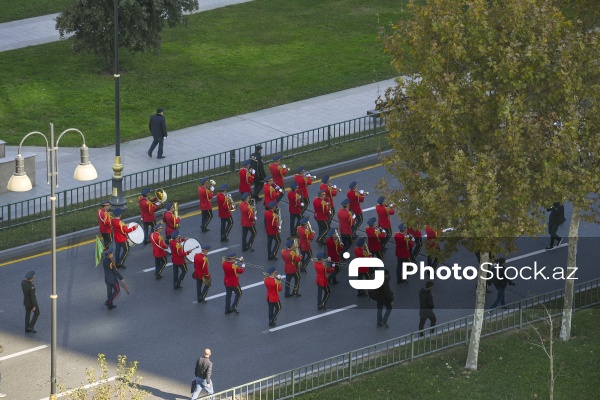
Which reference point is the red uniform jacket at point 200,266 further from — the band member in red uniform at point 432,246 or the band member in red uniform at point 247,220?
the band member in red uniform at point 432,246

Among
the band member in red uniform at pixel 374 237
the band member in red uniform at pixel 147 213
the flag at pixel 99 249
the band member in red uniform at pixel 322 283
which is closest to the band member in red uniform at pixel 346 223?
the band member in red uniform at pixel 374 237

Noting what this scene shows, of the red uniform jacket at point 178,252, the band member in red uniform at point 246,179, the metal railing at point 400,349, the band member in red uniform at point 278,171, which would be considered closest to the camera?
the metal railing at point 400,349

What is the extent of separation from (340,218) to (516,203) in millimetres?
7935

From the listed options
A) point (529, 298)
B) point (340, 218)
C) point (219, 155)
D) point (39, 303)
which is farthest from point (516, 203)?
point (219, 155)

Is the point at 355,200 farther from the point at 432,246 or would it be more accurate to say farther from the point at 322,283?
the point at 432,246

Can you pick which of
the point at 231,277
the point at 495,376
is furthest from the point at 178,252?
the point at 495,376

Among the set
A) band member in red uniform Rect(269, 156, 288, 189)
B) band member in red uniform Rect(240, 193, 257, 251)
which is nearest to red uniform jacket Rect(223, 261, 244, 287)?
band member in red uniform Rect(240, 193, 257, 251)

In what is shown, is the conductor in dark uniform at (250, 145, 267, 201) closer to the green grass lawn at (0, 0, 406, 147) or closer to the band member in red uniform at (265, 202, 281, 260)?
the band member in red uniform at (265, 202, 281, 260)

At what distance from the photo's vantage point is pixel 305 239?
105 feet

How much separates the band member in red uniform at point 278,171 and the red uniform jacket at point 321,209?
7.38 ft

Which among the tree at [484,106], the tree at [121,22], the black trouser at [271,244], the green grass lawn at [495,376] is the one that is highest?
the tree at [484,106]

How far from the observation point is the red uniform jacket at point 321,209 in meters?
33.7

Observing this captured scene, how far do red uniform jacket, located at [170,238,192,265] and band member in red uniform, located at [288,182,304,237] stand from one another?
168 inches

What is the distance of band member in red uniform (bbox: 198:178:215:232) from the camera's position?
34062 millimetres
